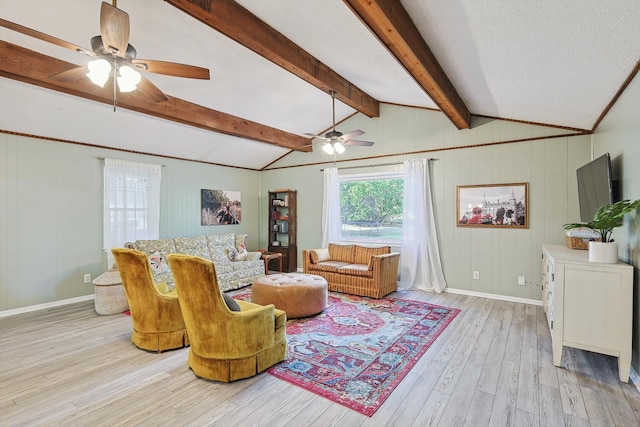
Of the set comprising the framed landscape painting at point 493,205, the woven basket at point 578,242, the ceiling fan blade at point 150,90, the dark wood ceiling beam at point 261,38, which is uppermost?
the dark wood ceiling beam at point 261,38

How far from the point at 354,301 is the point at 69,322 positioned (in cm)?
379

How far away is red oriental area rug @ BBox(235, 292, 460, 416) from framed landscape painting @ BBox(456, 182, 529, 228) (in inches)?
62.9

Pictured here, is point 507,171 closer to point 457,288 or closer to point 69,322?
point 457,288

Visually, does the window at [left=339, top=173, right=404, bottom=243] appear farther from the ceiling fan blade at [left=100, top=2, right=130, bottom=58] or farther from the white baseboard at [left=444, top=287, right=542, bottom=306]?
the ceiling fan blade at [left=100, top=2, right=130, bottom=58]

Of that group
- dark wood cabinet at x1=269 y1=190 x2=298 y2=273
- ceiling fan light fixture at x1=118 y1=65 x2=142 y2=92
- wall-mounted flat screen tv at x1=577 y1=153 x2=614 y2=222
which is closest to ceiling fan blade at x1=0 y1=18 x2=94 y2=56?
ceiling fan light fixture at x1=118 y1=65 x2=142 y2=92

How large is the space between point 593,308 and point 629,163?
128cm

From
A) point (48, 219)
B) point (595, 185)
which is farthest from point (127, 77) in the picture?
point (595, 185)

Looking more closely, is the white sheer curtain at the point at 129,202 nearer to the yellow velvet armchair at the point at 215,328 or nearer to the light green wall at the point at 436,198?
the light green wall at the point at 436,198

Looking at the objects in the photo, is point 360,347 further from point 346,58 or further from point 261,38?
point 346,58

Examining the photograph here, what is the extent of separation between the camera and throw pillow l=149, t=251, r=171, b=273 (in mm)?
4684

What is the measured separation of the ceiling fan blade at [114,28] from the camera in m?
1.91

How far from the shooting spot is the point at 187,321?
8.61ft

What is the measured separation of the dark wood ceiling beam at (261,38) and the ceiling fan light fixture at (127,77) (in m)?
0.57

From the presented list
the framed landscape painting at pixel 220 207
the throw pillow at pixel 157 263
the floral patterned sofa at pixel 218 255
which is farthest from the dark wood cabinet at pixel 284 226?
the throw pillow at pixel 157 263
